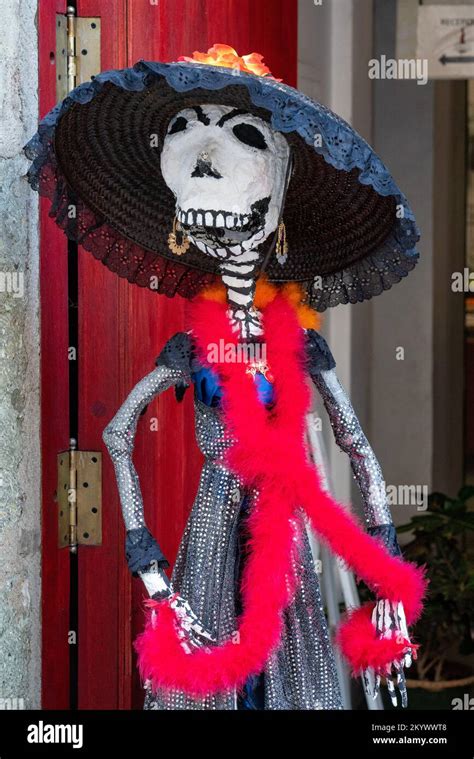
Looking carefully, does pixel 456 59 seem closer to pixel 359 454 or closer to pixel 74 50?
pixel 74 50

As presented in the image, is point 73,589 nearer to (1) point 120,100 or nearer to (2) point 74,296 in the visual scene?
(2) point 74,296

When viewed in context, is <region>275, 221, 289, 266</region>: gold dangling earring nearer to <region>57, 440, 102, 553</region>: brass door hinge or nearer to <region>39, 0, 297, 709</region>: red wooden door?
<region>39, 0, 297, 709</region>: red wooden door

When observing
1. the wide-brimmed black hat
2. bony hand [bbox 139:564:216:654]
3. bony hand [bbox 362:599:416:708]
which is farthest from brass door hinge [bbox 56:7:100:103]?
bony hand [bbox 362:599:416:708]

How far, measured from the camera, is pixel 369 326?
5.02 m

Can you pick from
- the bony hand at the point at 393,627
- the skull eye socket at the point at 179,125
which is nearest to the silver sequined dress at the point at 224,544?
the bony hand at the point at 393,627

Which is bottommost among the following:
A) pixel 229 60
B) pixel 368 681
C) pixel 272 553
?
pixel 368 681

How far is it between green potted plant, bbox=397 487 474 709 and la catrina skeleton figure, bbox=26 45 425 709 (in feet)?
5.36

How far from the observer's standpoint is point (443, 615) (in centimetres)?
368

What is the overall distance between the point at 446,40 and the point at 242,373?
2.82m

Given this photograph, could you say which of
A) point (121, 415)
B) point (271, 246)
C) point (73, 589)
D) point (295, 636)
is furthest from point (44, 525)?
point (271, 246)

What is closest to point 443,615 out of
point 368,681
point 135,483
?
point 368,681

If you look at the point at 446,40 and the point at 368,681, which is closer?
the point at 368,681

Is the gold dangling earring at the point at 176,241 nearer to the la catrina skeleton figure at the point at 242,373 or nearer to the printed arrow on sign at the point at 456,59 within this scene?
the la catrina skeleton figure at the point at 242,373

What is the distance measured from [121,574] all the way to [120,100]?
105 cm
